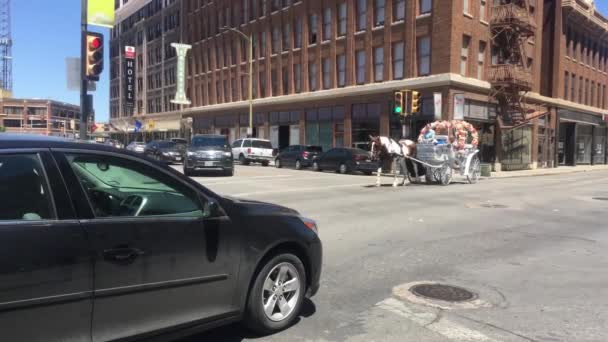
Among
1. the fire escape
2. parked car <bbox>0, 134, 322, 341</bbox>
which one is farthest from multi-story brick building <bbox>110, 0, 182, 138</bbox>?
parked car <bbox>0, 134, 322, 341</bbox>

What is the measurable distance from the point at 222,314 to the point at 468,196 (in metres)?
Answer: 13.1

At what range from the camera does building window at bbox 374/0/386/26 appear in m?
33.8

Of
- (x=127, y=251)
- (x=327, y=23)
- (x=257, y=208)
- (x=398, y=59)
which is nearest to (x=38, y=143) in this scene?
(x=127, y=251)

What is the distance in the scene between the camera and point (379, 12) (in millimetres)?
34031

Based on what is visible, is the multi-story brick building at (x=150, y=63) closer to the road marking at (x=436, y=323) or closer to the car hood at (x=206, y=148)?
the car hood at (x=206, y=148)

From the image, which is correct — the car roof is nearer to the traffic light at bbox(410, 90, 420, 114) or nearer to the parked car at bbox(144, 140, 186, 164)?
the traffic light at bbox(410, 90, 420, 114)

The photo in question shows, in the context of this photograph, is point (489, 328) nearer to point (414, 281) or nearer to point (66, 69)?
point (414, 281)

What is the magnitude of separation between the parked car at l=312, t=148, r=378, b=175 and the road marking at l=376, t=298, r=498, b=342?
69.7ft

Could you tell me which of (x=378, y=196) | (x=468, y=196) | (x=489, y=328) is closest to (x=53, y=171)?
(x=489, y=328)

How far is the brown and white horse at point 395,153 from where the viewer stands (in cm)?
1788

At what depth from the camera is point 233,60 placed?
1987 inches

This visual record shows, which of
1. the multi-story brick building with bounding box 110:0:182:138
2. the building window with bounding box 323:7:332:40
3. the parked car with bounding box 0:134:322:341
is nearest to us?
the parked car with bounding box 0:134:322:341

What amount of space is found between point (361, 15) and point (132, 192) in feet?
110

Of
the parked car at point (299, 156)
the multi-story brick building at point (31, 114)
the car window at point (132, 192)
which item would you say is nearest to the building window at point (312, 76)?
the parked car at point (299, 156)
